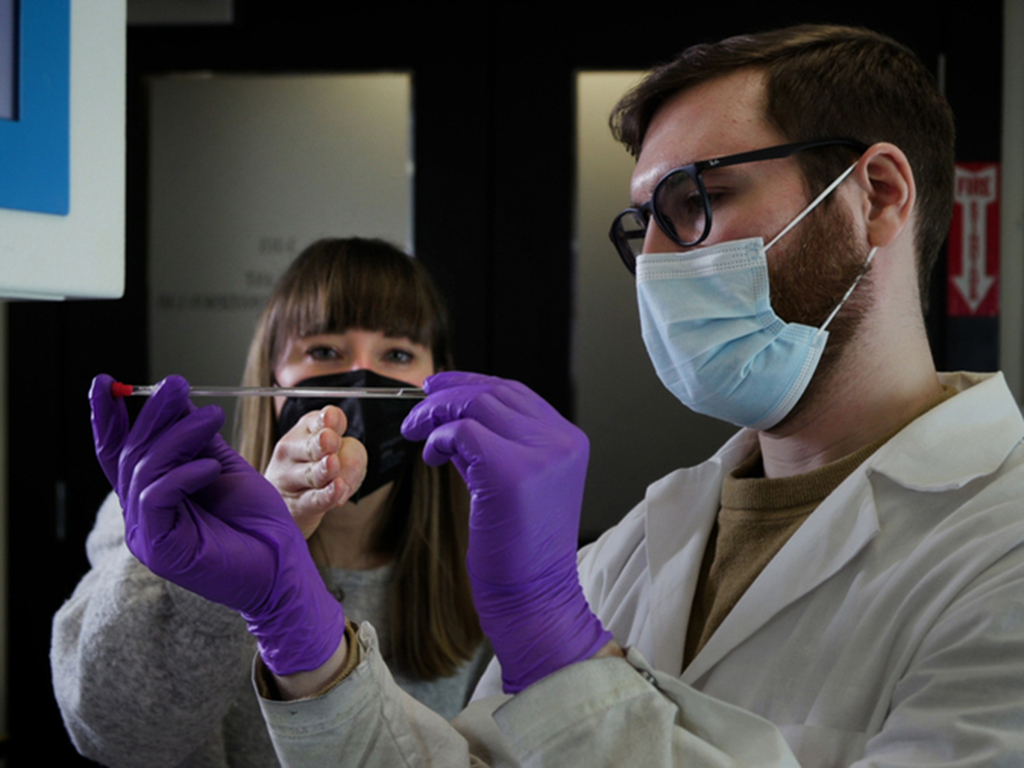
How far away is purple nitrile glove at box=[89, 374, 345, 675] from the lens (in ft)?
2.84

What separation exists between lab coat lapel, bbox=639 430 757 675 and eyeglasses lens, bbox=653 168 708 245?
35 centimetres

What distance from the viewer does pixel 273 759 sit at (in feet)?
5.01

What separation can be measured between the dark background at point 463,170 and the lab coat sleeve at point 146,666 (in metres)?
1.32

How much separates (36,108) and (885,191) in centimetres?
93

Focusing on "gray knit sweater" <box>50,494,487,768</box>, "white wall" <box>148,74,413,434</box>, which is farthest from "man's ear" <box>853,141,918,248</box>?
"white wall" <box>148,74,413,434</box>

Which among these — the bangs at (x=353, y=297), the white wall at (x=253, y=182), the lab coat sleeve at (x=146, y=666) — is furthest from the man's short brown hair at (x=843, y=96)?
the white wall at (x=253, y=182)

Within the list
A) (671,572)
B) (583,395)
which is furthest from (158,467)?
(583,395)

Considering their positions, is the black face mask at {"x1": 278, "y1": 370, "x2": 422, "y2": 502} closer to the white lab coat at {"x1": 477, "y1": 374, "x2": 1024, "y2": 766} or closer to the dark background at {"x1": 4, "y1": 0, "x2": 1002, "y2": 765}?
the white lab coat at {"x1": 477, "y1": 374, "x2": 1024, "y2": 766}

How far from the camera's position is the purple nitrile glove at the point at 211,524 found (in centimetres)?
86

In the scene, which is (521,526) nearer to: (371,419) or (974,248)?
(371,419)

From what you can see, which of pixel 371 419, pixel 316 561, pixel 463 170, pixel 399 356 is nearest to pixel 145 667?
pixel 316 561

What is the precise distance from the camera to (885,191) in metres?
1.11

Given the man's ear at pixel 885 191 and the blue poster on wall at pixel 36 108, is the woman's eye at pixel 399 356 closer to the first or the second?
the man's ear at pixel 885 191

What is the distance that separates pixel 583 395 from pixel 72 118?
1.96 m
